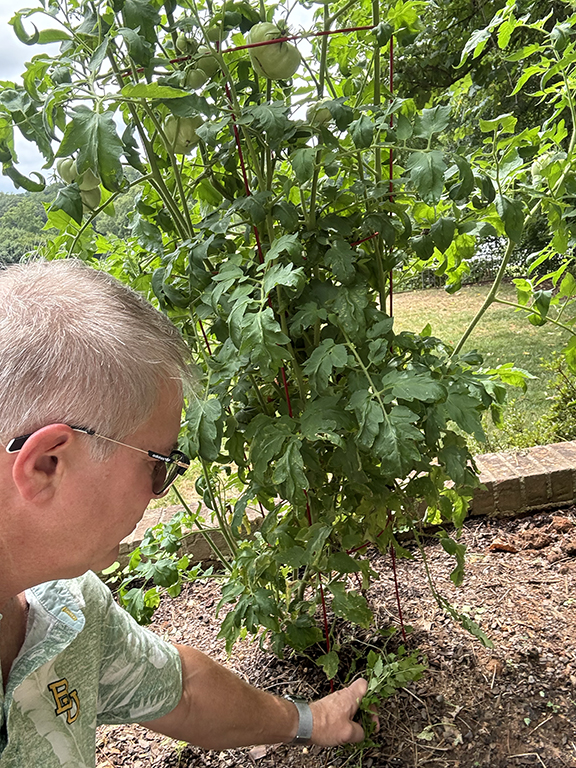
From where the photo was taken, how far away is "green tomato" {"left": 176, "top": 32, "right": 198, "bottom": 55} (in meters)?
1.18

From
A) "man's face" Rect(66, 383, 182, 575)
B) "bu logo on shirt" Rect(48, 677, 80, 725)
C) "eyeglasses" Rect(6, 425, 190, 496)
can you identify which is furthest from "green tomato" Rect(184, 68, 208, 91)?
"bu logo on shirt" Rect(48, 677, 80, 725)

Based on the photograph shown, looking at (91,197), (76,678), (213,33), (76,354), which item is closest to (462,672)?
(76,678)

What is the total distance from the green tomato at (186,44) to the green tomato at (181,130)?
13 cm

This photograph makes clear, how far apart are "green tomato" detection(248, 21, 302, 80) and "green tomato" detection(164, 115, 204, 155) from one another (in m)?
0.17

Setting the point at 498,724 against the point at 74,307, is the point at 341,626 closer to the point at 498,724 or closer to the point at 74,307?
the point at 498,724

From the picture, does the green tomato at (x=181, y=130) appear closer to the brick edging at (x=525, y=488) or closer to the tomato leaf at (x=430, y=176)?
the tomato leaf at (x=430, y=176)

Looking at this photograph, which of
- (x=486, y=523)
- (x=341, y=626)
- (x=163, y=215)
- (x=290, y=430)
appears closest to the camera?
(x=290, y=430)

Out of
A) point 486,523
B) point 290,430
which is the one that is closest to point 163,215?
point 290,430

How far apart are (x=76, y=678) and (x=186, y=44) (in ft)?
4.06

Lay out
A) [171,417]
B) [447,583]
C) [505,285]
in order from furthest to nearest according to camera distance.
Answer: [505,285] → [447,583] → [171,417]

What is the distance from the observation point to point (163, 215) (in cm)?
150

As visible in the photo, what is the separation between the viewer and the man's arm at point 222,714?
1411 millimetres

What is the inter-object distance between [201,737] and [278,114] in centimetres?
133

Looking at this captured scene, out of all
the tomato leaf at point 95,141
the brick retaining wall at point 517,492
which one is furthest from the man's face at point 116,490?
the brick retaining wall at point 517,492
